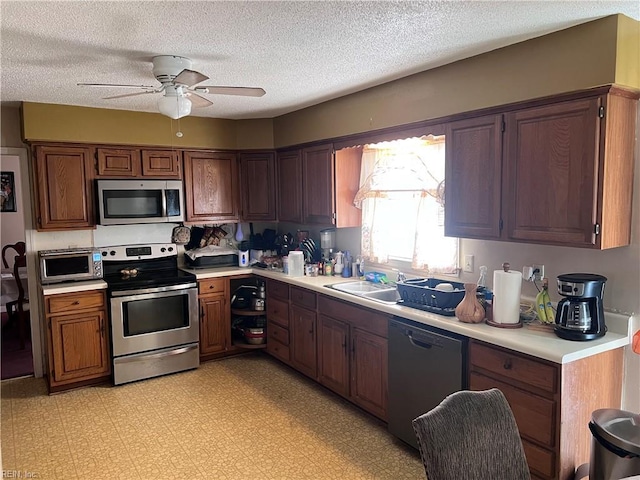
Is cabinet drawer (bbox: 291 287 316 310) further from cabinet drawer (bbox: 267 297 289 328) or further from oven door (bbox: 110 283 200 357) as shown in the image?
oven door (bbox: 110 283 200 357)

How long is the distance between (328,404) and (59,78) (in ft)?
9.43

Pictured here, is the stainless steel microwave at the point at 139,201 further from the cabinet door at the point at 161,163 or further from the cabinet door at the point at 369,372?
the cabinet door at the point at 369,372

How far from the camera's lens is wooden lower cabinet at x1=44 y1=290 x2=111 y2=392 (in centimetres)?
379

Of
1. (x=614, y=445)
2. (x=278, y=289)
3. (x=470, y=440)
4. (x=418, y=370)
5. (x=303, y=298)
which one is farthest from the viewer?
(x=278, y=289)

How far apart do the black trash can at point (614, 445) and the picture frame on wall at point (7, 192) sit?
6870 mm

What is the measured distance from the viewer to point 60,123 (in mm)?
3922

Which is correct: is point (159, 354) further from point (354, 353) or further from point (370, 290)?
point (370, 290)

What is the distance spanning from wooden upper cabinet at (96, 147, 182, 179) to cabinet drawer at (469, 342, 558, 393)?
123 inches

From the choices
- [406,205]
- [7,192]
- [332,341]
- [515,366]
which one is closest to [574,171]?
[515,366]

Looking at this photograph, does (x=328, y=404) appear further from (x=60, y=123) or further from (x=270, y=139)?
(x=60, y=123)

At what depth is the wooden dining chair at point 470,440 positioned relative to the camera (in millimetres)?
1369

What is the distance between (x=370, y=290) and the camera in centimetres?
379

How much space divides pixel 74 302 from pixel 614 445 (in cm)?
368

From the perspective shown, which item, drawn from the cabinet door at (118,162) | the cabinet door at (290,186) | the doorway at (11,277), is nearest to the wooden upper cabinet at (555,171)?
the cabinet door at (290,186)
